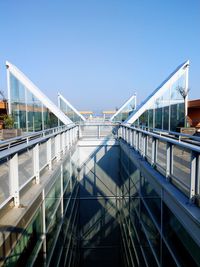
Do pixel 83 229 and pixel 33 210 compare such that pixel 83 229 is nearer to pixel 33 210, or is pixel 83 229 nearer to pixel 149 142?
pixel 149 142

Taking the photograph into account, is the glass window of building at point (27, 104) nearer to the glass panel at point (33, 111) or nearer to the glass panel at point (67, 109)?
the glass panel at point (33, 111)

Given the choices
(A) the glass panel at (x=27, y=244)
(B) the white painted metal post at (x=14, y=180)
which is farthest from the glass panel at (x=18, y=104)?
(B) the white painted metal post at (x=14, y=180)

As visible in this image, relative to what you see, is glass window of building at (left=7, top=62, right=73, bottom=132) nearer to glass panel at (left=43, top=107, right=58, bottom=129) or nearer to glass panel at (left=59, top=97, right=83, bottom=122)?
glass panel at (left=43, top=107, right=58, bottom=129)

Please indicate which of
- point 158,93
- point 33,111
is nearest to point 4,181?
point 158,93

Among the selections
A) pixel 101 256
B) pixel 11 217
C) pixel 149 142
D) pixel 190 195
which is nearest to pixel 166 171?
pixel 190 195

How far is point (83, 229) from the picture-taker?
13.1m

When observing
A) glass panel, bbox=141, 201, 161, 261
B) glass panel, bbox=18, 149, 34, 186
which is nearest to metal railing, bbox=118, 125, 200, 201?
glass panel, bbox=141, 201, 161, 261

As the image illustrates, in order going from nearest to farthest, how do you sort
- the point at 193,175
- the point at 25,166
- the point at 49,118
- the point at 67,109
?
1. the point at 193,175
2. the point at 25,166
3. the point at 49,118
4. the point at 67,109

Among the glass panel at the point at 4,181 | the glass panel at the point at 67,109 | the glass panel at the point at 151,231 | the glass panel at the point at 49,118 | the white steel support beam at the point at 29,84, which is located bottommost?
the glass panel at the point at 151,231

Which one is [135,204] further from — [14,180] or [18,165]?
[14,180]

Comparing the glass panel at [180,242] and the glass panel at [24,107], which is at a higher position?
the glass panel at [24,107]

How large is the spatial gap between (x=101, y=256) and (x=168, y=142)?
981cm

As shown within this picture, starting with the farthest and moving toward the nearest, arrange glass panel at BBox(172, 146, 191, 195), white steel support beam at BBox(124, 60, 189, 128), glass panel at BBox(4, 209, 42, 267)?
white steel support beam at BBox(124, 60, 189, 128), glass panel at BBox(172, 146, 191, 195), glass panel at BBox(4, 209, 42, 267)

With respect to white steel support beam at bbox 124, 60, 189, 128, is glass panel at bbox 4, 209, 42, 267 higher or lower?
lower
